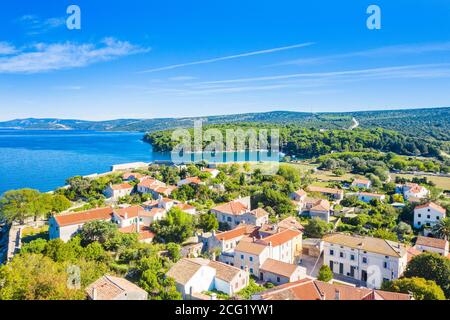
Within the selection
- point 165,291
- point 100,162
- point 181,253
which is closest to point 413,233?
point 181,253

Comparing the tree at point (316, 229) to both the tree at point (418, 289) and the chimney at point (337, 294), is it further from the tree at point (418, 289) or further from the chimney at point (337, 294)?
the chimney at point (337, 294)

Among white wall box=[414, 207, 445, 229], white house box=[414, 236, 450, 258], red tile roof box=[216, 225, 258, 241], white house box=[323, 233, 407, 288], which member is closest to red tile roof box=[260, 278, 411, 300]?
white house box=[323, 233, 407, 288]

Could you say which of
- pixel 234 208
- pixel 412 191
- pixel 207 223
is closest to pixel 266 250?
pixel 207 223

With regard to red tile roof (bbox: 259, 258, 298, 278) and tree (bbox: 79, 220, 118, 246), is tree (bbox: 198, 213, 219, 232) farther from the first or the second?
red tile roof (bbox: 259, 258, 298, 278)

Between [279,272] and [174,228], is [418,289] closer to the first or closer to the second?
[279,272]

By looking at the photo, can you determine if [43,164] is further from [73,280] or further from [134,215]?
[73,280]

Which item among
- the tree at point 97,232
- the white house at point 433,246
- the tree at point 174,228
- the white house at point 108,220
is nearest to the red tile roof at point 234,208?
the tree at point 174,228
